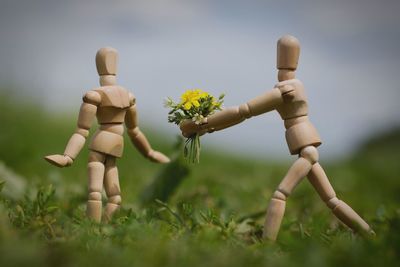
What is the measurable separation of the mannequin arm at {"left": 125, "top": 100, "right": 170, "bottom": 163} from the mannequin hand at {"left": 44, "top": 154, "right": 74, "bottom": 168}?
1.73 ft

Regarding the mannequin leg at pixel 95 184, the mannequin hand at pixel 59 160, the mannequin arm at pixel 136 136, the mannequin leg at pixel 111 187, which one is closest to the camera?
the mannequin hand at pixel 59 160

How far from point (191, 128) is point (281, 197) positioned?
61cm

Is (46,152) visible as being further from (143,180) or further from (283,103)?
(283,103)

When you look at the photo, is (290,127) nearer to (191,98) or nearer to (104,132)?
(191,98)

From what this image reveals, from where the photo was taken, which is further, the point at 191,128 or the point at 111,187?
the point at 111,187

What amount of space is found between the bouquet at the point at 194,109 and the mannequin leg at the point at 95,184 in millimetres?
504

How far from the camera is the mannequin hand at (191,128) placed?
2939mm

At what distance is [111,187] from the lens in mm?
3168

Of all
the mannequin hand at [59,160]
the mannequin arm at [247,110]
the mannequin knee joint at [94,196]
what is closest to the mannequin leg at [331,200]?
the mannequin arm at [247,110]

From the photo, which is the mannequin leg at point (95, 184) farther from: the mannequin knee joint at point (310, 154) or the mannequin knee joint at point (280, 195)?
the mannequin knee joint at point (310, 154)

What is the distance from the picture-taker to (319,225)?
2.80 meters

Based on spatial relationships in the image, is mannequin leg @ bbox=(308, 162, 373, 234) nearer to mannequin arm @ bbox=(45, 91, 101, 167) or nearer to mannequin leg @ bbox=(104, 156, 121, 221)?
mannequin leg @ bbox=(104, 156, 121, 221)

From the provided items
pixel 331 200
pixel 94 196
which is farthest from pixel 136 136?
pixel 331 200

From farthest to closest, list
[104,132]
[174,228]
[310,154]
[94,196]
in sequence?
[104,132]
[94,196]
[310,154]
[174,228]
